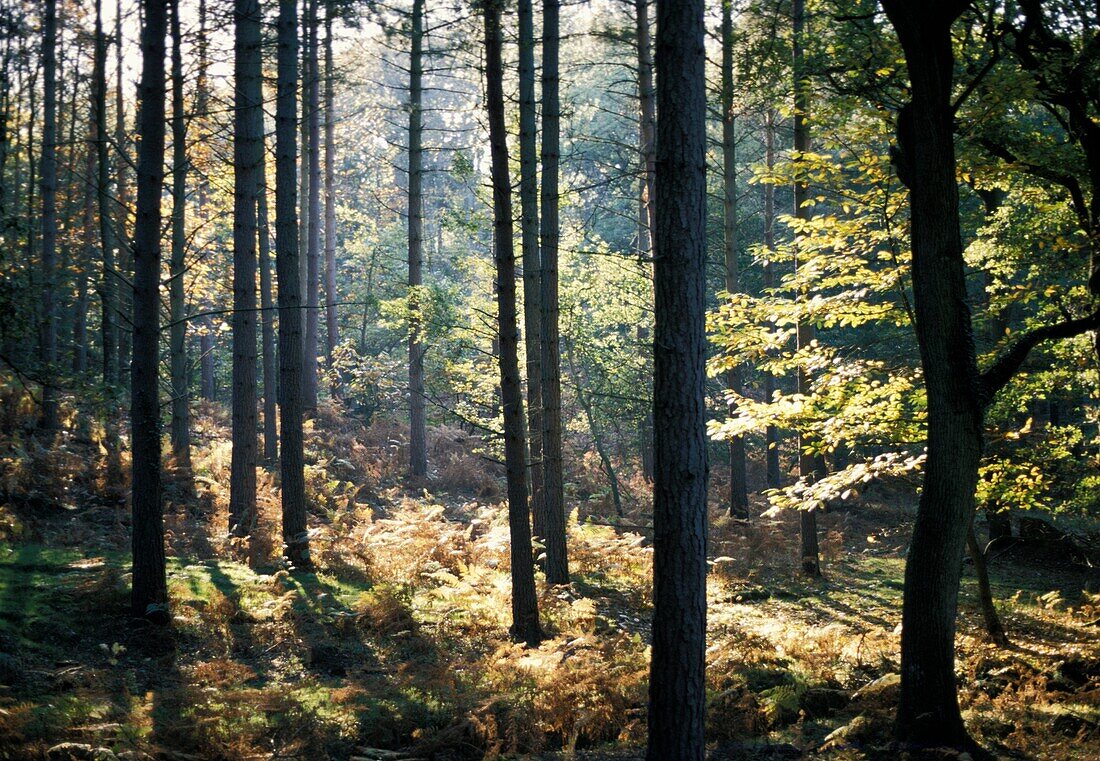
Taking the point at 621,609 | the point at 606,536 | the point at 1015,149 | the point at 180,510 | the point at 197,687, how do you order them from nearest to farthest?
the point at 197,687, the point at 1015,149, the point at 621,609, the point at 180,510, the point at 606,536

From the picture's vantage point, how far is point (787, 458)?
95.0 ft

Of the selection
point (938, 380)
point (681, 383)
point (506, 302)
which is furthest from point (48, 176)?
point (938, 380)

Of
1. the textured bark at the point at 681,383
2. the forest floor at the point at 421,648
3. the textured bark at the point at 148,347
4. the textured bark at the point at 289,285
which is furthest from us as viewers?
the textured bark at the point at 289,285

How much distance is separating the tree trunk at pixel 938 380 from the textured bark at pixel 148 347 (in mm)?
7869

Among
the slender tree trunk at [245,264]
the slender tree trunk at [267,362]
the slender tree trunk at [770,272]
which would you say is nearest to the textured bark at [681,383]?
the slender tree trunk at [245,264]

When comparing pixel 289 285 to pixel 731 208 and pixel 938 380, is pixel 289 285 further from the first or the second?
pixel 731 208

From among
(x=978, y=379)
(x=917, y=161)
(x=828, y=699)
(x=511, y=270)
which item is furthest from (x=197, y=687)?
(x=917, y=161)

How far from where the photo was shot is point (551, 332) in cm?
1248

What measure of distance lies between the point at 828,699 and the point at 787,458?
72.1 feet

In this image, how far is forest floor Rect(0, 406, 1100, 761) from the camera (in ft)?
21.3

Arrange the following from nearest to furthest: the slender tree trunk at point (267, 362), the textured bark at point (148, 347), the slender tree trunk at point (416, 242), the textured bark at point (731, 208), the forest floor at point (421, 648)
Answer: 1. the forest floor at point (421, 648)
2. the textured bark at point (148, 347)
3. the textured bark at point (731, 208)
4. the slender tree trunk at point (267, 362)
5. the slender tree trunk at point (416, 242)

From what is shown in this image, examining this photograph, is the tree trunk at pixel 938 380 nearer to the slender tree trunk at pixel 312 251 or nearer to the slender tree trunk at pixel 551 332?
the slender tree trunk at pixel 551 332

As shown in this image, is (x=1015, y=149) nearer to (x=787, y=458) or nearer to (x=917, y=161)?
(x=917, y=161)

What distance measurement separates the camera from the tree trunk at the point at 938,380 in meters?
6.51
